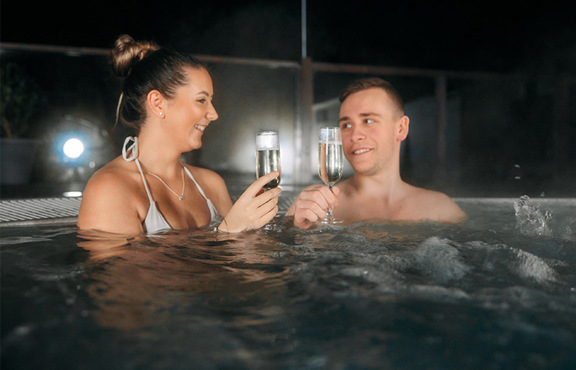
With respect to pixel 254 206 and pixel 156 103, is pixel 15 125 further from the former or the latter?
pixel 254 206

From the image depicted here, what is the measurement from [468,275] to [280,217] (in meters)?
1.26

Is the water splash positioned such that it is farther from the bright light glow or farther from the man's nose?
the bright light glow

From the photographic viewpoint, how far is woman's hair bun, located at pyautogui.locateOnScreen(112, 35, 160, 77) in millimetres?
1938

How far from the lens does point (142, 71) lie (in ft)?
6.25

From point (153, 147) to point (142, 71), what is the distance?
1.08 feet

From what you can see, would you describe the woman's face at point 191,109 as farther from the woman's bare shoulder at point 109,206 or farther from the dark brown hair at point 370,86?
the dark brown hair at point 370,86

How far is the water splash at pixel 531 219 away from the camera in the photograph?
2.22m

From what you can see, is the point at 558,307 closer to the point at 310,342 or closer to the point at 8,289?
the point at 310,342

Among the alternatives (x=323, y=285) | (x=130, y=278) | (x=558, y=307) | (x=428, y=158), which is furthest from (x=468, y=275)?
(x=428, y=158)

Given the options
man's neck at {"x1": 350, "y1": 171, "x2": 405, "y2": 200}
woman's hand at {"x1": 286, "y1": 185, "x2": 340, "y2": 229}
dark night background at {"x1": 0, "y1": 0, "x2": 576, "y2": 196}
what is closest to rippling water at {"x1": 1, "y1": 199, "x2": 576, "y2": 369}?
woman's hand at {"x1": 286, "y1": 185, "x2": 340, "y2": 229}

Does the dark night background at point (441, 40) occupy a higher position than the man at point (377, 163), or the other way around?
the dark night background at point (441, 40)

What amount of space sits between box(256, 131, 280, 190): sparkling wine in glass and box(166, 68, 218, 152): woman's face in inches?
18.1

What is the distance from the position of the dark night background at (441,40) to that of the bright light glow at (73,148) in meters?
0.93

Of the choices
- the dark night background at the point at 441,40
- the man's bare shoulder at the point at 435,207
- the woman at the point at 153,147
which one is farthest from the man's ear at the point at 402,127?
A: the dark night background at the point at 441,40
